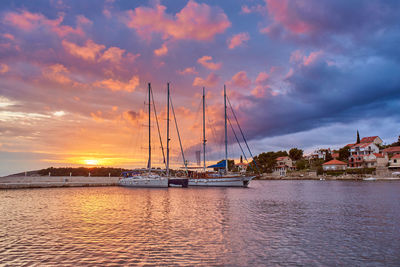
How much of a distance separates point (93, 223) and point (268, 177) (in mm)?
174577

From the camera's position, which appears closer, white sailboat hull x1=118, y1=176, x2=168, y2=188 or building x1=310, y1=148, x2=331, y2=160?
white sailboat hull x1=118, y1=176, x2=168, y2=188

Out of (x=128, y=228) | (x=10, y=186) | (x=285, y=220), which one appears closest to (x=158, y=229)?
(x=128, y=228)

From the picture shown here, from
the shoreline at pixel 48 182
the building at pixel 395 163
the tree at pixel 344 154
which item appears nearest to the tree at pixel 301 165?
the tree at pixel 344 154

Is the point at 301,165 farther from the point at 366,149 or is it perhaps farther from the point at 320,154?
the point at 366,149

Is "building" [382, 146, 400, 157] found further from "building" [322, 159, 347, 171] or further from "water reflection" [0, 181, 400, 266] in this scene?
"water reflection" [0, 181, 400, 266]

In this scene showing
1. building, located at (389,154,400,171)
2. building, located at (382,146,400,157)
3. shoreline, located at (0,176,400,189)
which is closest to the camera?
shoreline, located at (0,176,400,189)

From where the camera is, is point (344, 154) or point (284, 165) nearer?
point (344, 154)

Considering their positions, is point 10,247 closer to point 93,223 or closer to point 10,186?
point 93,223

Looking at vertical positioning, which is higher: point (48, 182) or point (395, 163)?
point (395, 163)

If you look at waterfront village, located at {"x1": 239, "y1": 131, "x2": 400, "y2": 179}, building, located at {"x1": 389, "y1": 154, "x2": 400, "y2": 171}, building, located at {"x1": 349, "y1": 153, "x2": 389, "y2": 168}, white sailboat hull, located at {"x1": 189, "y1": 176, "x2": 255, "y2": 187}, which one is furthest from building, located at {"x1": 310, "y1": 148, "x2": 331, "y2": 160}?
white sailboat hull, located at {"x1": 189, "y1": 176, "x2": 255, "y2": 187}

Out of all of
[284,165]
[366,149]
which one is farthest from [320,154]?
[366,149]

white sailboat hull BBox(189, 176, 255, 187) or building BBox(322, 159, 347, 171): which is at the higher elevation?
building BBox(322, 159, 347, 171)

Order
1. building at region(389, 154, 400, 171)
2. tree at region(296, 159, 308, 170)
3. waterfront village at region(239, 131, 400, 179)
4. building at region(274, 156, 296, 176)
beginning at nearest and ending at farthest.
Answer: building at region(389, 154, 400, 171), waterfront village at region(239, 131, 400, 179), tree at region(296, 159, 308, 170), building at region(274, 156, 296, 176)

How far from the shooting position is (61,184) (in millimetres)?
69375
